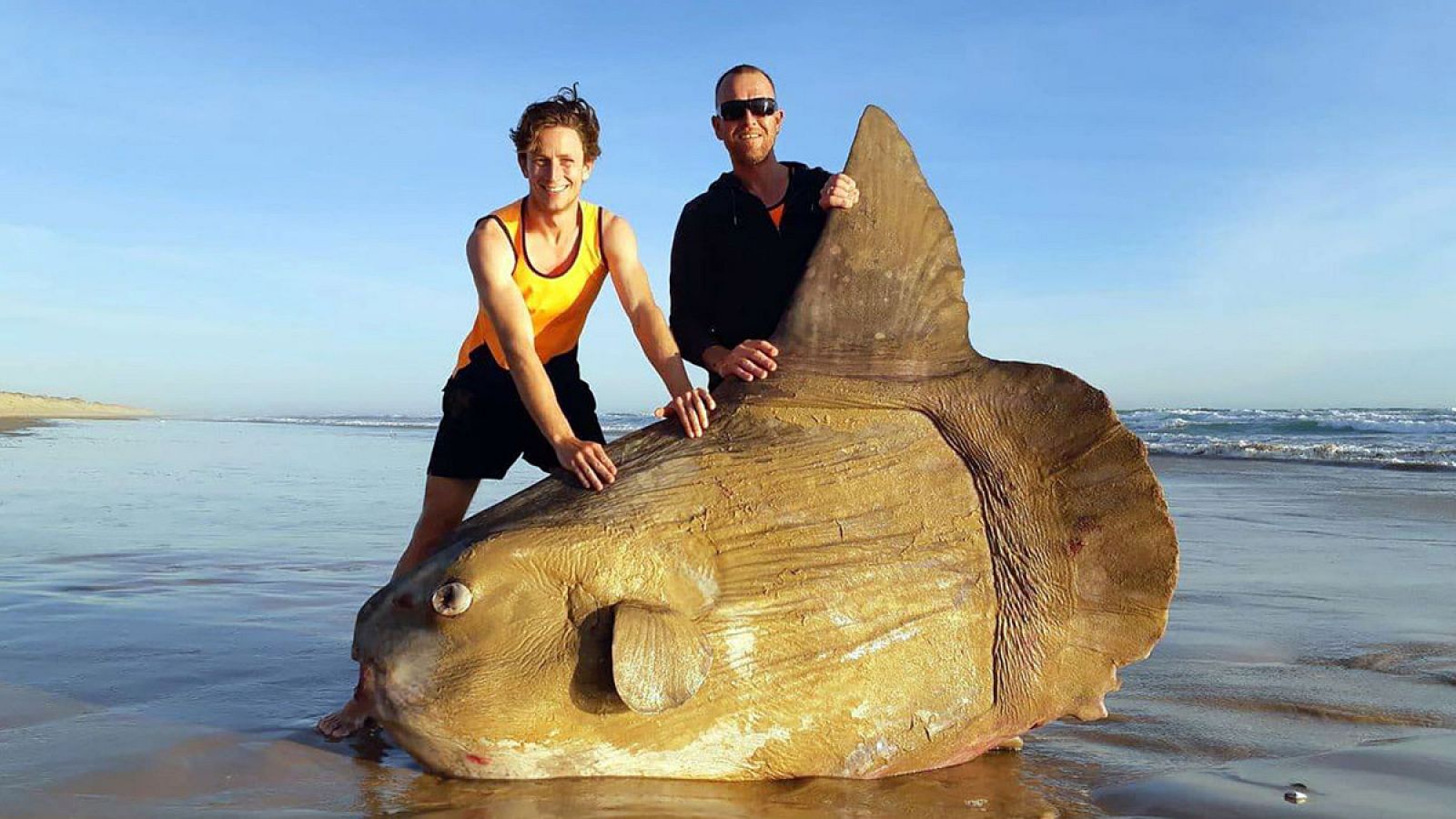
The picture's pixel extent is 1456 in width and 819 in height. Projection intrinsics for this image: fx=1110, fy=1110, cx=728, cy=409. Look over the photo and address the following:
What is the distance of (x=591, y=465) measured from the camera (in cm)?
362

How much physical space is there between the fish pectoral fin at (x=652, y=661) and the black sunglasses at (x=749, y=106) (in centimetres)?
244

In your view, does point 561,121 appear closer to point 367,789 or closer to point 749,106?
point 749,106

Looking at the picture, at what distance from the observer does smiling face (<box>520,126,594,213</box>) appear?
13.8 ft

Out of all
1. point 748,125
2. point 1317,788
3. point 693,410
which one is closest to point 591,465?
point 693,410

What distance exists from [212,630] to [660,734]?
312 cm

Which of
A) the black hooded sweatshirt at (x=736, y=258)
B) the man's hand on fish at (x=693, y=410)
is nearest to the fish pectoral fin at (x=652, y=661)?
the man's hand on fish at (x=693, y=410)

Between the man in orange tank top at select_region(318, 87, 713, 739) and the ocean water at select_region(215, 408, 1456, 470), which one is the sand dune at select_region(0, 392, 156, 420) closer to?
the ocean water at select_region(215, 408, 1456, 470)

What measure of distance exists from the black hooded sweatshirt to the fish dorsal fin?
0.80 meters

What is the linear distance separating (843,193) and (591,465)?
1.37 metres

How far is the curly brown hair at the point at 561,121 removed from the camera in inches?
168

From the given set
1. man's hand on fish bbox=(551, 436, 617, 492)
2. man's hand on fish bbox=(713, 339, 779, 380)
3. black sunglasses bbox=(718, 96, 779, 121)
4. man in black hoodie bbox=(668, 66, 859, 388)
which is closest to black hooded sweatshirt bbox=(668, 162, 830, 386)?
man in black hoodie bbox=(668, 66, 859, 388)

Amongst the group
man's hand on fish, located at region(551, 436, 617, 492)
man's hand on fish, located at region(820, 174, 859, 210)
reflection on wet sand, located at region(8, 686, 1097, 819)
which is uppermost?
man's hand on fish, located at region(820, 174, 859, 210)

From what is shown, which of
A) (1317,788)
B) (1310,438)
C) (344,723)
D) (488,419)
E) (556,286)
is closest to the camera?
(1317,788)

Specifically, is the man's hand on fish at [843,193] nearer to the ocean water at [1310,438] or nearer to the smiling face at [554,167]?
the smiling face at [554,167]
